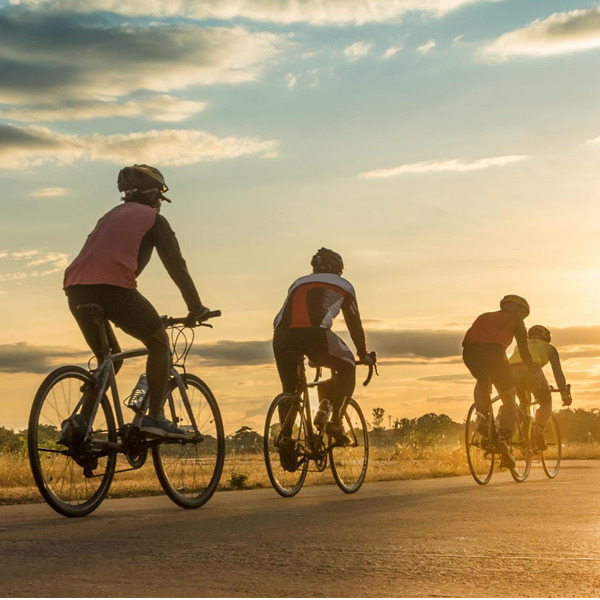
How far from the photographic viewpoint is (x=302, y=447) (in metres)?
10.3

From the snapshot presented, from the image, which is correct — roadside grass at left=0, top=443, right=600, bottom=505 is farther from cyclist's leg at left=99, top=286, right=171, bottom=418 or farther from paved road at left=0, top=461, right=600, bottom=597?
paved road at left=0, top=461, right=600, bottom=597

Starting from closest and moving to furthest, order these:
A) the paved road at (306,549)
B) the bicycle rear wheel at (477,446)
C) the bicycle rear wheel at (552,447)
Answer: the paved road at (306,549)
the bicycle rear wheel at (477,446)
the bicycle rear wheel at (552,447)

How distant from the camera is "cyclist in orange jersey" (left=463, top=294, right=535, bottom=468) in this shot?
1359 centimetres

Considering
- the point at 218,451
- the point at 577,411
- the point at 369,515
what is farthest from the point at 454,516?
the point at 577,411

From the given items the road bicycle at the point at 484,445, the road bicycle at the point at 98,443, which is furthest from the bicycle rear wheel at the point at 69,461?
the road bicycle at the point at 484,445

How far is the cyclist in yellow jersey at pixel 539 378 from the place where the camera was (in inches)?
596

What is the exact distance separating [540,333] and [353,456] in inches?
221

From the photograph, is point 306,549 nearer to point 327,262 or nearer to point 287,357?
point 287,357

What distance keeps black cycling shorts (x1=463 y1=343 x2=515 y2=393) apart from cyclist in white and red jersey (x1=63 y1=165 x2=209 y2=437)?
6.08 meters

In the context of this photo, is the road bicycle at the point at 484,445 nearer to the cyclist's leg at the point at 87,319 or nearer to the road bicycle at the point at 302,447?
the road bicycle at the point at 302,447

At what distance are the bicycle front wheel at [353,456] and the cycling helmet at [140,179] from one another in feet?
11.5

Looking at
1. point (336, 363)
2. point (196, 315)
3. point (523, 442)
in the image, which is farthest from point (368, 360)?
point (523, 442)

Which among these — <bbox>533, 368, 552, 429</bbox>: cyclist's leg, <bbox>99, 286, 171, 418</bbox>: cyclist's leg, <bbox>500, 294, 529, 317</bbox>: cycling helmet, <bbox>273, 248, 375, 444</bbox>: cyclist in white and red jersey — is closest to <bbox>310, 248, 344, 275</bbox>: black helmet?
<bbox>273, 248, 375, 444</bbox>: cyclist in white and red jersey

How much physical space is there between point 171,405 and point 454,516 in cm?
226
